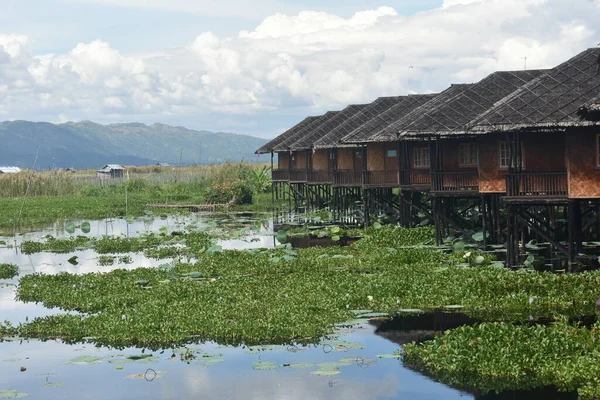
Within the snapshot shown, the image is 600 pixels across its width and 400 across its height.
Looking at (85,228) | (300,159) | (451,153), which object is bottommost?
(85,228)

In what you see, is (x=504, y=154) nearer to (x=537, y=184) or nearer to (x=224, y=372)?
(x=537, y=184)

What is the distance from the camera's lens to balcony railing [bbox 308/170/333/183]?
52.5m

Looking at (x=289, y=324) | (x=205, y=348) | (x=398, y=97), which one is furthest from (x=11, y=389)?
(x=398, y=97)

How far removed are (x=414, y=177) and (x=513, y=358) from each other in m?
23.5

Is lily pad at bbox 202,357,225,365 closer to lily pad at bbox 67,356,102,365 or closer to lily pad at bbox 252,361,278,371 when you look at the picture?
lily pad at bbox 252,361,278,371

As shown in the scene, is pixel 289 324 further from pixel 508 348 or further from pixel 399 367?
pixel 508 348

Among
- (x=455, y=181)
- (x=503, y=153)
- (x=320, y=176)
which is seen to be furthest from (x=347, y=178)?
(x=503, y=153)

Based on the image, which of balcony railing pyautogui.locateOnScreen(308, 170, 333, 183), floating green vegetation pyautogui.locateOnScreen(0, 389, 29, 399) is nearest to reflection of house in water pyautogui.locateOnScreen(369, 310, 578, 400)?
floating green vegetation pyautogui.locateOnScreen(0, 389, 29, 399)

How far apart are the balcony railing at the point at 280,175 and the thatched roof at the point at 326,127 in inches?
186

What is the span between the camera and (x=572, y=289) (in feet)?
65.4

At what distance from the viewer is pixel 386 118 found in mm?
44312

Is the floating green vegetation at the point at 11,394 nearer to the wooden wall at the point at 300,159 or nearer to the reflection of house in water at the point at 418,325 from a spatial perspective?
the reflection of house in water at the point at 418,325

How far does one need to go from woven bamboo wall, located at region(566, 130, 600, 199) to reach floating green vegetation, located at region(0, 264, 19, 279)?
52.5ft

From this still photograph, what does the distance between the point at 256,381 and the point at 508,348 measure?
3.88 m
